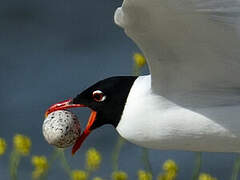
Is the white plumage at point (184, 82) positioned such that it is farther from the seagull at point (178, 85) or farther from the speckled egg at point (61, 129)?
the speckled egg at point (61, 129)

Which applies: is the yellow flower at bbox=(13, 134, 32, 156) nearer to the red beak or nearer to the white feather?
the red beak

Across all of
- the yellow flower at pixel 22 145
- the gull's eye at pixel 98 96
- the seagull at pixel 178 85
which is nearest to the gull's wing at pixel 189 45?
the seagull at pixel 178 85

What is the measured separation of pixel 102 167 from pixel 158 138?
1470 mm

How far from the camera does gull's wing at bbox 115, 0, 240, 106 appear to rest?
288 centimetres

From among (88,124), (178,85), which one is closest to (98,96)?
(88,124)

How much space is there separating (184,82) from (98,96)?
0.29 metres

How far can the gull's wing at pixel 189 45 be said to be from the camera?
2.88 meters

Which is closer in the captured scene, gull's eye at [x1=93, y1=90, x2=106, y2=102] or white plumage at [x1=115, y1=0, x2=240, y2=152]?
white plumage at [x1=115, y1=0, x2=240, y2=152]

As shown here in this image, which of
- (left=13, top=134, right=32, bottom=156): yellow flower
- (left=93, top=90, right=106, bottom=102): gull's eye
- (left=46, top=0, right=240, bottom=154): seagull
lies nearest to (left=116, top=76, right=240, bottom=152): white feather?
(left=46, top=0, right=240, bottom=154): seagull

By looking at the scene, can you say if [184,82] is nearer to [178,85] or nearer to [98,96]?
[178,85]

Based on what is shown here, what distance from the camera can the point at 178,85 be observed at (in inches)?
125

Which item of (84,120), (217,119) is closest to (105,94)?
(217,119)

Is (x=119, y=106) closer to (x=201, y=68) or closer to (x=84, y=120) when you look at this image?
(x=201, y=68)

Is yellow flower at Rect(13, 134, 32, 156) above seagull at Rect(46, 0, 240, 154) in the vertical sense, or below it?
below
